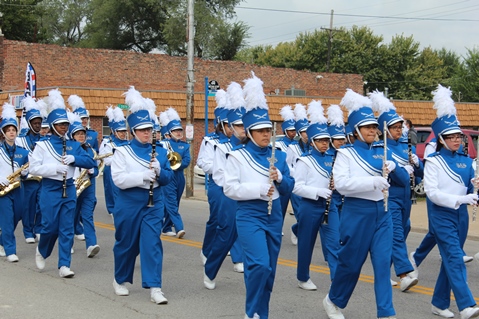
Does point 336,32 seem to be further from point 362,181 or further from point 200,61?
point 362,181

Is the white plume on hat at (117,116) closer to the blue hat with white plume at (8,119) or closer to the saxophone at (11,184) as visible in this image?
the blue hat with white plume at (8,119)

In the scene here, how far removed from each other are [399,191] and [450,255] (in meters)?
2.00

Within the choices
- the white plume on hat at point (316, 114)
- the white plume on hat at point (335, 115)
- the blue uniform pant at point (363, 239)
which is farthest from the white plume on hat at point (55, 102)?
the blue uniform pant at point (363, 239)

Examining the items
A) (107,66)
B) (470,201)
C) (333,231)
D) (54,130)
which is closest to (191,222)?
(54,130)

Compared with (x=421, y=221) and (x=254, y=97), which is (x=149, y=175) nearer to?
(x=254, y=97)

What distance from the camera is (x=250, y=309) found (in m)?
7.20

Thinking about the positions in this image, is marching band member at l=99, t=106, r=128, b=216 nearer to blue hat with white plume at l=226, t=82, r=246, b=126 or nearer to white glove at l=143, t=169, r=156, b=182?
blue hat with white plume at l=226, t=82, r=246, b=126

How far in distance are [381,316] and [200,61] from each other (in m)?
41.3

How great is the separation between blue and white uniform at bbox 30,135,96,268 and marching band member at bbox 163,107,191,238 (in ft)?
10.9

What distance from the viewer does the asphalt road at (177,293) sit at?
828 cm

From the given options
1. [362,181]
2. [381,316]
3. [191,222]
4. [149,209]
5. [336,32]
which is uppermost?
[336,32]

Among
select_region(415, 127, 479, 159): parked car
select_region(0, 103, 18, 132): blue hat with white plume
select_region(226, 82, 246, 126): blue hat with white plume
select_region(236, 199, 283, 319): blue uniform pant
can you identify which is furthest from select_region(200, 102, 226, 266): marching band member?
select_region(415, 127, 479, 159): parked car

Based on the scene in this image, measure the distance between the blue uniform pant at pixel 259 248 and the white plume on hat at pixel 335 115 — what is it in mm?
3168

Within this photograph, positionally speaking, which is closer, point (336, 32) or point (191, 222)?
point (191, 222)
